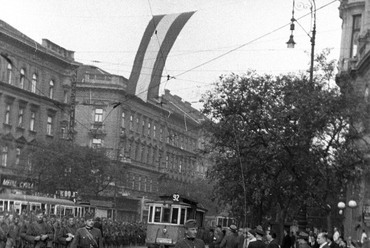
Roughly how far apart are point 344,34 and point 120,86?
33211 mm

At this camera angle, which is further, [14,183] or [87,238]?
[14,183]

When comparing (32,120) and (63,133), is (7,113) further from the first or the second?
(63,133)

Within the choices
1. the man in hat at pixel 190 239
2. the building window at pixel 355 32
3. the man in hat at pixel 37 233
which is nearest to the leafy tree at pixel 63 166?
the building window at pixel 355 32

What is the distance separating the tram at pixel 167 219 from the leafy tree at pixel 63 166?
69.3 feet

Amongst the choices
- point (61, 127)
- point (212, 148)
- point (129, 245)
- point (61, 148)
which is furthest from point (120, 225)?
point (61, 127)

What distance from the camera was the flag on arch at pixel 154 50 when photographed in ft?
122

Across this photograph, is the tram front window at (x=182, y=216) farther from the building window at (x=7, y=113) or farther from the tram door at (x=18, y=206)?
the building window at (x=7, y=113)

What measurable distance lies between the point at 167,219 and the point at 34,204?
405 inches

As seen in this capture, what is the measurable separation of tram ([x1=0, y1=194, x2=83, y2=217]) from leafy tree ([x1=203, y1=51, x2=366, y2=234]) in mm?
11598

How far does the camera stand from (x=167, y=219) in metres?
46.0

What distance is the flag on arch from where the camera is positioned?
37062 millimetres

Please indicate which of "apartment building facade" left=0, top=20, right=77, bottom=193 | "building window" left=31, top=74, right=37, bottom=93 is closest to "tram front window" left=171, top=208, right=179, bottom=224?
"apartment building facade" left=0, top=20, right=77, bottom=193

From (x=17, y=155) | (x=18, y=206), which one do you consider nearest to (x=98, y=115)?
(x=17, y=155)

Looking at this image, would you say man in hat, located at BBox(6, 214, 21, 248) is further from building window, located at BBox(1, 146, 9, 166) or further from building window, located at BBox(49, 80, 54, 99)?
building window, located at BBox(49, 80, 54, 99)
